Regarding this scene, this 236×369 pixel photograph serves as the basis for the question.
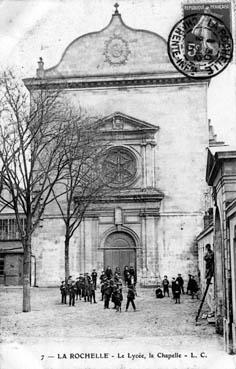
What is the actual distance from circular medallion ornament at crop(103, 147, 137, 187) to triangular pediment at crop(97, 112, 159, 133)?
40.5 inches

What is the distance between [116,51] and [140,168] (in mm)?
5869

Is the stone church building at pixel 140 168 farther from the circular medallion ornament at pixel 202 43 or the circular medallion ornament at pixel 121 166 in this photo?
the circular medallion ornament at pixel 202 43

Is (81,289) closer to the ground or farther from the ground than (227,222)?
closer to the ground

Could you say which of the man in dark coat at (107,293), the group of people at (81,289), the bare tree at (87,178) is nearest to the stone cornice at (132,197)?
the bare tree at (87,178)

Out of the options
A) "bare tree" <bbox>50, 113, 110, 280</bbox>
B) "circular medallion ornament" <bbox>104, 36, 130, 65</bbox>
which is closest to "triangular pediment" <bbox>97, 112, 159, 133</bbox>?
"bare tree" <bbox>50, 113, 110, 280</bbox>

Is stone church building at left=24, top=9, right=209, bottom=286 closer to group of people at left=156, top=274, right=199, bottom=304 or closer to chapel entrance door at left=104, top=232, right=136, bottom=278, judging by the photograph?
chapel entrance door at left=104, top=232, right=136, bottom=278

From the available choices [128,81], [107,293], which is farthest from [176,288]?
[128,81]

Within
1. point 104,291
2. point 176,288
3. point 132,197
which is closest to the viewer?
point 104,291

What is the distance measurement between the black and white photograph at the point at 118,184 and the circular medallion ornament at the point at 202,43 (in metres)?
0.03

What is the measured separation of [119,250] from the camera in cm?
2895

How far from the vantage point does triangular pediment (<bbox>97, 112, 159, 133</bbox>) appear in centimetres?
2853

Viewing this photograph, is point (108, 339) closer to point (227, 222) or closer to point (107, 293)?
point (227, 222)

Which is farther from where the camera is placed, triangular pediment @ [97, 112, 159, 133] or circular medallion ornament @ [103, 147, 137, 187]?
circular medallion ornament @ [103, 147, 137, 187]

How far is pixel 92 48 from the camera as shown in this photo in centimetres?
2691
